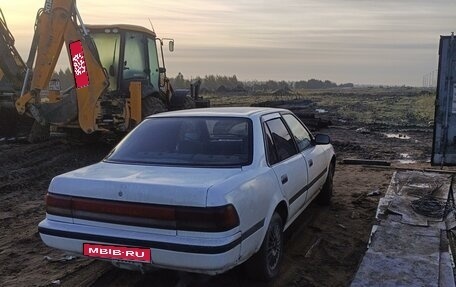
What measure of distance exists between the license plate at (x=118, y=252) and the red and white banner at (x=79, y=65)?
6.86m

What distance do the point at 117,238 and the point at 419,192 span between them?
575 centimetres

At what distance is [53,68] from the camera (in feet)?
34.0

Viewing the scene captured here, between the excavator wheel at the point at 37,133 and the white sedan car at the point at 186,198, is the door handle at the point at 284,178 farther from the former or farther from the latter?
the excavator wheel at the point at 37,133

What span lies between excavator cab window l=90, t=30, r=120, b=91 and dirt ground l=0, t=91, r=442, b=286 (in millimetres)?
1835

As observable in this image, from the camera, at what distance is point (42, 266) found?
4.82 m

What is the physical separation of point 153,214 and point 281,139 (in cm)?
204

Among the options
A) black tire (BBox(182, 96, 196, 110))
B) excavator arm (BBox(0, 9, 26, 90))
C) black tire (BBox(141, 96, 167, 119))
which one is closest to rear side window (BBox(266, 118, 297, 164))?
black tire (BBox(141, 96, 167, 119))

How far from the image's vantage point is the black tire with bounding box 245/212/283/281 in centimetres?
416

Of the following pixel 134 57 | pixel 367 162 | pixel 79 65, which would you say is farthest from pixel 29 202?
pixel 367 162

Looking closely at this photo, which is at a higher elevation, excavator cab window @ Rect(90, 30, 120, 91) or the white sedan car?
excavator cab window @ Rect(90, 30, 120, 91)

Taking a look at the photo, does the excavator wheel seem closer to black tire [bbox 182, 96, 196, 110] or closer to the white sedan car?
black tire [bbox 182, 96, 196, 110]

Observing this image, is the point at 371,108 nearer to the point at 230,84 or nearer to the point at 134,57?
the point at 134,57

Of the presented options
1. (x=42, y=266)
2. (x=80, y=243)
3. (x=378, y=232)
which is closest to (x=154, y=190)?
(x=80, y=243)

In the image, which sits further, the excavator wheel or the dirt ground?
the excavator wheel
